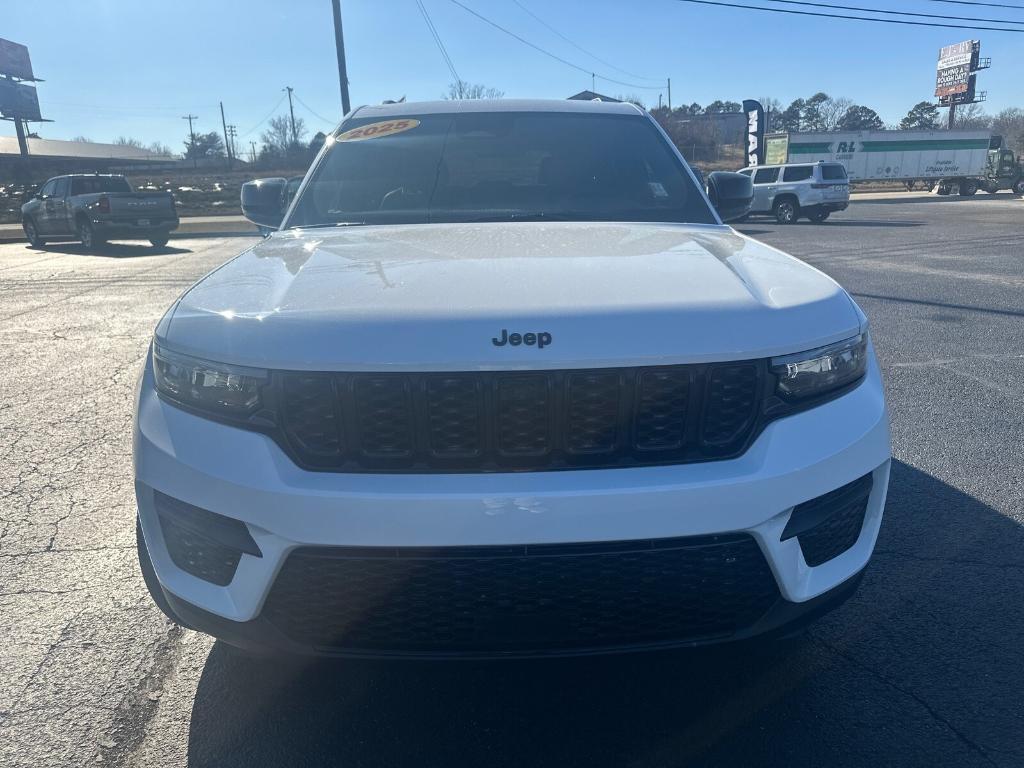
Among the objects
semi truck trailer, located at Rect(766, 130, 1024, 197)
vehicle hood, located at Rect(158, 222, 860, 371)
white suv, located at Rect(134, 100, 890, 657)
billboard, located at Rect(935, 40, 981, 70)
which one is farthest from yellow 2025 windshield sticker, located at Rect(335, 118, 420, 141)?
billboard, located at Rect(935, 40, 981, 70)

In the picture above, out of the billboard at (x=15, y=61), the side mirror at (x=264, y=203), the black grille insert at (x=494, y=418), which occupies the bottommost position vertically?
the black grille insert at (x=494, y=418)

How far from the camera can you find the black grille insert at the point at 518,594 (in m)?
1.76

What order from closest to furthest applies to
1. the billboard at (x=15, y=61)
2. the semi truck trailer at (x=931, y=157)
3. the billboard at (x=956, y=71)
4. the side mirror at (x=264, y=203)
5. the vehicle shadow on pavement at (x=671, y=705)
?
the vehicle shadow on pavement at (x=671, y=705), the side mirror at (x=264, y=203), the semi truck trailer at (x=931, y=157), the billboard at (x=15, y=61), the billboard at (x=956, y=71)

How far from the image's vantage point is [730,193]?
384 centimetres

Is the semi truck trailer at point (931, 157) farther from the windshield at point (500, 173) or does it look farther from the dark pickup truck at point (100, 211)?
the windshield at point (500, 173)

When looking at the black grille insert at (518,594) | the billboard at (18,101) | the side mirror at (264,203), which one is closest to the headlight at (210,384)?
the black grille insert at (518,594)

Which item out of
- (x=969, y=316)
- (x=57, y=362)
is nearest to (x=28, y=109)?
(x=57, y=362)

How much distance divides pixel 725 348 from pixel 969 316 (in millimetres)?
7431

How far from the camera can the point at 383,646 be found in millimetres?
1854

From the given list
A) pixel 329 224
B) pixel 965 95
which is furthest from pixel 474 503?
pixel 965 95

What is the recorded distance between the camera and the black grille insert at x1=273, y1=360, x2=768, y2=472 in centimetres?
181

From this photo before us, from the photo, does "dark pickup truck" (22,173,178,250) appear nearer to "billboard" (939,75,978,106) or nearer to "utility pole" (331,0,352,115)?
"utility pole" (331,0,352,115)

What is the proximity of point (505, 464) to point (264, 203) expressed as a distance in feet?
8.49

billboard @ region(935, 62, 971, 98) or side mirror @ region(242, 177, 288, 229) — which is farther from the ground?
billboard @ region(935, 62, 971, 98)
